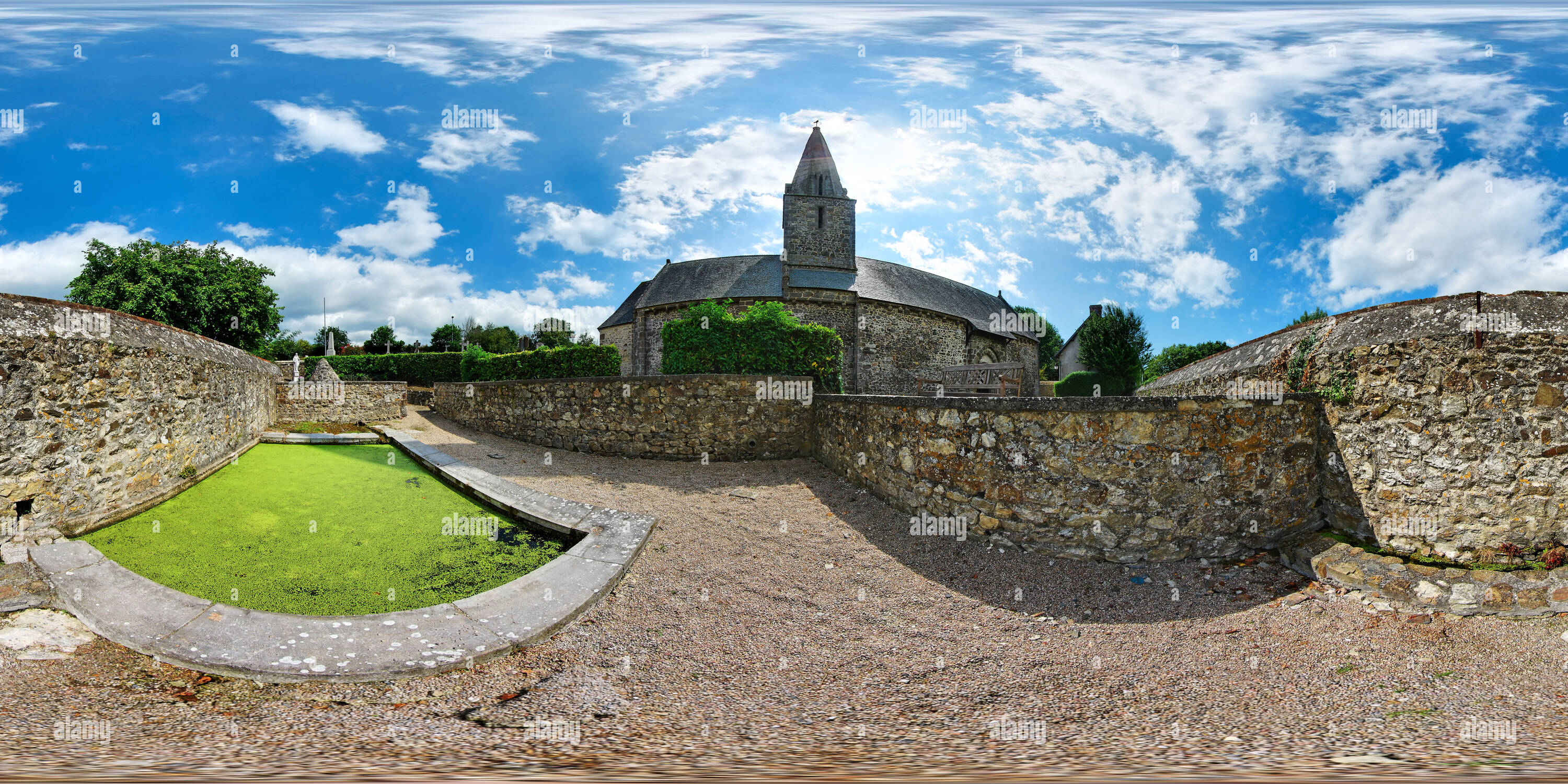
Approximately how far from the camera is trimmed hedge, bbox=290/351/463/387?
2675cm

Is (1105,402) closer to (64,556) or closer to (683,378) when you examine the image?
(683,378)

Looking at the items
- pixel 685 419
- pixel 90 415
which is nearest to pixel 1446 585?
pixel 685 419

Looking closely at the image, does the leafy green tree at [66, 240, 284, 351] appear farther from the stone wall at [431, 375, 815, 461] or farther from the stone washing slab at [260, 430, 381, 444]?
the stone wall at [431, 375, 815, 461]

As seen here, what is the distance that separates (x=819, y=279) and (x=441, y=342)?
46.5 metres

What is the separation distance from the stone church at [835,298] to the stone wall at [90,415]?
730 inches

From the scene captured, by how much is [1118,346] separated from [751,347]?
24085 mm

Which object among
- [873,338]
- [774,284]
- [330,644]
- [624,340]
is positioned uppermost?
[774,284]

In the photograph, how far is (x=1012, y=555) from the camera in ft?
18.1

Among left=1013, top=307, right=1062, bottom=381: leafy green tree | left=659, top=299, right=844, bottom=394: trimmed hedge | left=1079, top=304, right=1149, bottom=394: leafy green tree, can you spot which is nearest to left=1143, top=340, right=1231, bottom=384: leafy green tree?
left=1079, top=304, right=1149, bottom=394: leafy green tree

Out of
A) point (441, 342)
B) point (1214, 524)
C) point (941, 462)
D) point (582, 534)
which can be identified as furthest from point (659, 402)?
point (441, 342)

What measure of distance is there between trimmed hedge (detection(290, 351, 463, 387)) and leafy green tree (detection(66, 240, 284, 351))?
3398 mm

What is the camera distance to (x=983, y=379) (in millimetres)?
11891

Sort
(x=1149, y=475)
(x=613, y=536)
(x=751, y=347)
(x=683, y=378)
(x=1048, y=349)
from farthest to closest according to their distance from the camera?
(x=1048, y=349)
(x=751, y=347)
(x=683, y=378)
(x=613, y=536)
(x=1149, y=475)

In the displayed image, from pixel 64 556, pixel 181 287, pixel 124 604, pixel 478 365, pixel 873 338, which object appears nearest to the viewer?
pixel 124 604
